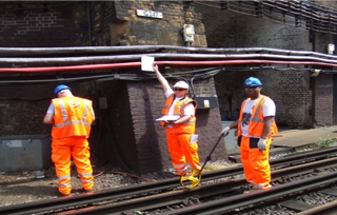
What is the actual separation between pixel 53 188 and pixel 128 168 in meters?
1.59

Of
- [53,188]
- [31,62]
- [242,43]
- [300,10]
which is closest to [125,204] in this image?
[53,188]

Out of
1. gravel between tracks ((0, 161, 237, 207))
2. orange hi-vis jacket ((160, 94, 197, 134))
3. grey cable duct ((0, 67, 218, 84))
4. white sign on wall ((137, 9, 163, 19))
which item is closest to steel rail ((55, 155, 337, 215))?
gravel between tracks ((0, 161, 237, 207))

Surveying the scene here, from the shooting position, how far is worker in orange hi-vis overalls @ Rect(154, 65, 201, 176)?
19.4 feet

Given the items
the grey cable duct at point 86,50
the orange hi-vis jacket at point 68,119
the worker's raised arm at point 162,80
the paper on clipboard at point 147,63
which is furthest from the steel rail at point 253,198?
the grey cable duct at point 86,50

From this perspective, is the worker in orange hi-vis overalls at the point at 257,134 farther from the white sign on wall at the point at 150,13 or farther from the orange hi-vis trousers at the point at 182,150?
the white sign on wall at the point at 150,13

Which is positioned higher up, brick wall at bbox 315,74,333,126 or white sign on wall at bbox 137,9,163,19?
white sign on wall at bbox 137,9,163,19

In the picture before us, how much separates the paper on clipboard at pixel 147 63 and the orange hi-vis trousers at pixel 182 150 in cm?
133

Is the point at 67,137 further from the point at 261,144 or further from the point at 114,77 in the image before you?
the point at 261,144

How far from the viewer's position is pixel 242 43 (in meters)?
14.9

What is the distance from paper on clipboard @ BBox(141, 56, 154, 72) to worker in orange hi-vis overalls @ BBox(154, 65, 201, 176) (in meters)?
0.66

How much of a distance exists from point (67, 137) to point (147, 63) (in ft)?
7.34

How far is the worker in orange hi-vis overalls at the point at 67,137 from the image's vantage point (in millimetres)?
5328

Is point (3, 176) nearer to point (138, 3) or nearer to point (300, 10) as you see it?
point (138, 3)

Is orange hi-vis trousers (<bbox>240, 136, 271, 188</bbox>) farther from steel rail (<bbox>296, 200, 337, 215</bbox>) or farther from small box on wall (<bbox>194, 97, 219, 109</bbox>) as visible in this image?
small box on wall (<bbox>194, 97, 219, 109</bbox>)
